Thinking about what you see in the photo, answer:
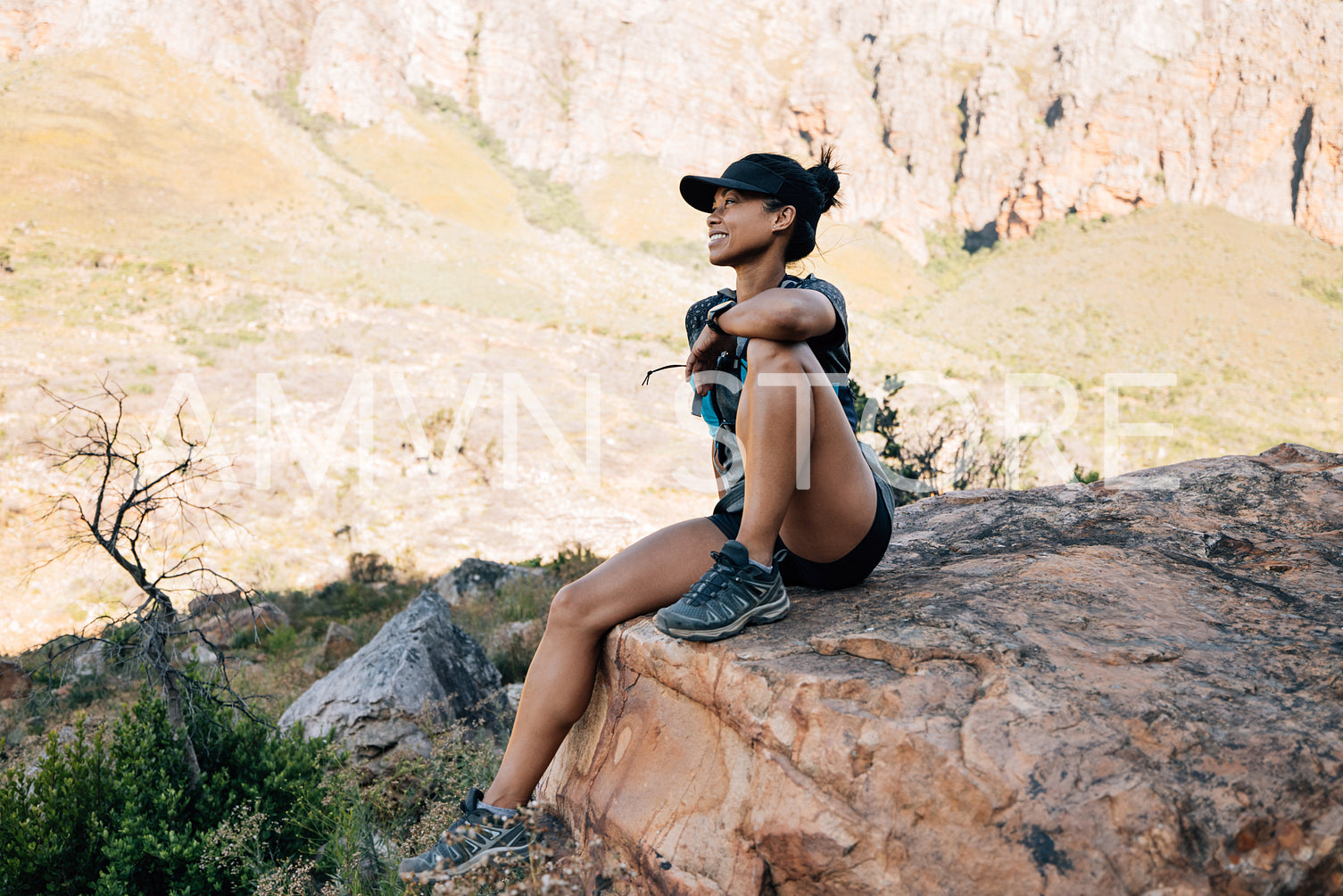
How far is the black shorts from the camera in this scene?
2412 mm

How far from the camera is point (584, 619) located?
2.37 m

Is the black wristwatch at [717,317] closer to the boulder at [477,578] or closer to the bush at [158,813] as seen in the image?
the bush at [158,813]

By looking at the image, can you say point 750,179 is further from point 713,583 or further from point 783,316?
point 713,583

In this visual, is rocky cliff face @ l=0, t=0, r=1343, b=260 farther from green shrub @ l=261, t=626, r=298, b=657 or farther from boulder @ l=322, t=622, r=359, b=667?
boulder @ l=322, t=622, r=359, b=667

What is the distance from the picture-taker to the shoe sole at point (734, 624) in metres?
2.16

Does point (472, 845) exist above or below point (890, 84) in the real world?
below

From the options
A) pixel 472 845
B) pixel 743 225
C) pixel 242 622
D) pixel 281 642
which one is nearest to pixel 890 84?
pixel 242 622

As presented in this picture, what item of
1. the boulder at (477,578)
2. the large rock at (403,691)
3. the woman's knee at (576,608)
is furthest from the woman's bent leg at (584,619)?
the boulder at (477,578)

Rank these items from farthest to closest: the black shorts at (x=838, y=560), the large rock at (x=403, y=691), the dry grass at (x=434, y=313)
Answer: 1. the dry grass at (x=434, y=313)
2. the large rock at (x=403, y=691)
3. the black shorts at (x=838, y=560)

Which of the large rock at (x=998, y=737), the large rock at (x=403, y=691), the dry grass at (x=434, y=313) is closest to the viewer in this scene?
the large rock at (x=998, y=737)

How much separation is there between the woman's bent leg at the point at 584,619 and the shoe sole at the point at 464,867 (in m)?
0.17

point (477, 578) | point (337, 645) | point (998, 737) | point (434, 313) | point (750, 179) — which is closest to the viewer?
point (998, 737)

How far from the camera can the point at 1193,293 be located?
134ft

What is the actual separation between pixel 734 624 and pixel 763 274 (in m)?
1.12
